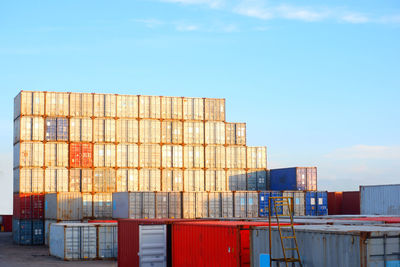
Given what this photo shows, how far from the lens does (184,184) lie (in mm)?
62125

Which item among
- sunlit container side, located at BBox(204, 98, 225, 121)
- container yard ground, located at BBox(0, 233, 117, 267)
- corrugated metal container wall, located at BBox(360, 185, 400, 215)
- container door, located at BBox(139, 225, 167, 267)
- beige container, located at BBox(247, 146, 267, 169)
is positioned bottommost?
container yard ground, located at BBox(0, 233, 117, 267)

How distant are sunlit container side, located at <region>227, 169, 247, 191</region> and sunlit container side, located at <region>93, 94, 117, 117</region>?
50.0 feet

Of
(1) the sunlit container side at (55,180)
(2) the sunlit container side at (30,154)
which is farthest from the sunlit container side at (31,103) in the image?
(1) the sunlit container side at (55,180)

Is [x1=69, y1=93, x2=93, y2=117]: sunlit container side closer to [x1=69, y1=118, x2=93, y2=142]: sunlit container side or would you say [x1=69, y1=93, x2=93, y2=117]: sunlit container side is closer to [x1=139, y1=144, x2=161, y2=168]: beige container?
[x1=69, y1=118, x2=93, y2=142]: sunlit container side

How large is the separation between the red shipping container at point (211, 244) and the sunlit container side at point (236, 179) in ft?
123

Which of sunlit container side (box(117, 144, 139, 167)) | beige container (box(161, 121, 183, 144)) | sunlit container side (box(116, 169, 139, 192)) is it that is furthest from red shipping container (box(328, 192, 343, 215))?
sunlit container side (box(117, 144, 139, 167))

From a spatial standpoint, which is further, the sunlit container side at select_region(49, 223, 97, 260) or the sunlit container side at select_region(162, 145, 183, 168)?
the sunlit container side at select_region(162, 145, 183, 168)

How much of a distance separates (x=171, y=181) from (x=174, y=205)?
13289 millimetres

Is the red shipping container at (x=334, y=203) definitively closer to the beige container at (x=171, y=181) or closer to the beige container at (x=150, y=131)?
the beige container at (x=171, y=181)

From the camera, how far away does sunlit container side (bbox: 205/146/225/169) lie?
63062 mm

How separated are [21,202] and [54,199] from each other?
19.4 feet

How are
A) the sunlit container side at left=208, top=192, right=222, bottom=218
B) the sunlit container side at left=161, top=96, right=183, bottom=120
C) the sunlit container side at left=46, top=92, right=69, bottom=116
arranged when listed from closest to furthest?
the sunlit container side at left=208, top=192, right=222, bottom=218 < the sunlit container side at left=46, top=92, right=69, bottom=116 < the sunlit container side at left=161, top=96, right=183, bottom=120

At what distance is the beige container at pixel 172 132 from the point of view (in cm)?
6191

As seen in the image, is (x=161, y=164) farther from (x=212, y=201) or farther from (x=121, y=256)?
(x=121, y=256)
